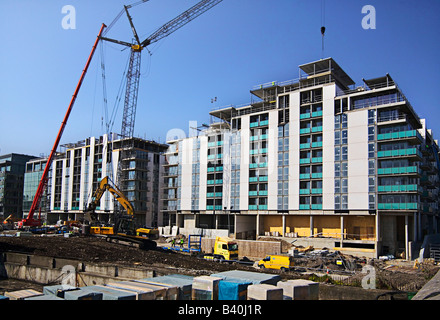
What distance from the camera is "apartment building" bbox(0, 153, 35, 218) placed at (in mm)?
130625

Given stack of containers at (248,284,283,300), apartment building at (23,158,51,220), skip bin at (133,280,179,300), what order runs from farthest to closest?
1. apartment building at (23,158,51,220)
2. skip bin at (133,280,179,300)
3. stack of containers at (248,284,283,300)

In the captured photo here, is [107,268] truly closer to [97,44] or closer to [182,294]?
[182,294]

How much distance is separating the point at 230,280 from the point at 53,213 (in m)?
116

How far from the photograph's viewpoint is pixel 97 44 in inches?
3164

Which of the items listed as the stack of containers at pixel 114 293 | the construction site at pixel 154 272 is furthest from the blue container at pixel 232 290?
the stack of containers at pixel 114 293

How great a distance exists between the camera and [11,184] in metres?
132

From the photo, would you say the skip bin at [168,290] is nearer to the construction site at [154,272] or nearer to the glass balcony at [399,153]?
the construction site at [154,272]

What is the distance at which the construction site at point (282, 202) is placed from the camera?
36.7 metres

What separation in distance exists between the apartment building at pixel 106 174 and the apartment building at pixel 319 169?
61.6ft

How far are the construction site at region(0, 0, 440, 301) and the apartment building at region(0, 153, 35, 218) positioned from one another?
4776cm

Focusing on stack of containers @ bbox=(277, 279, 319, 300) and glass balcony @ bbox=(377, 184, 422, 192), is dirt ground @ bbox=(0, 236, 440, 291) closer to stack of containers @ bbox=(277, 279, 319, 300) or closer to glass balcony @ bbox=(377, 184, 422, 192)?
glass balcony @ bbox=(377, 184, 422, 192)

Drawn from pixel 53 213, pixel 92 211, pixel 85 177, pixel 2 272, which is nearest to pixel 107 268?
pixel 2 272

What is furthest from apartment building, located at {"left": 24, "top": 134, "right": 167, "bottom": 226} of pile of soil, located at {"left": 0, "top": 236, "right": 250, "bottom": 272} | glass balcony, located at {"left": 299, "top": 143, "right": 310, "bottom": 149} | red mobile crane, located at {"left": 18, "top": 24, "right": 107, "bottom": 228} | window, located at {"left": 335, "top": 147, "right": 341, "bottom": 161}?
window, located at {"left": 335, "top": 147, "right": 341, "bottom": 161}

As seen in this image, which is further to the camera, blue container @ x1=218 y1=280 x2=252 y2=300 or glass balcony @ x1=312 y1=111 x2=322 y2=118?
glass balcony @ x1=312 y1=111 x2=322 y2=118
